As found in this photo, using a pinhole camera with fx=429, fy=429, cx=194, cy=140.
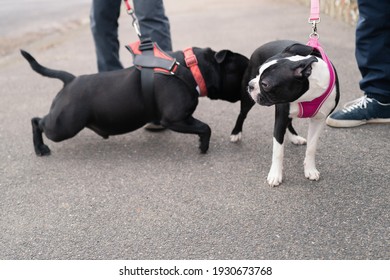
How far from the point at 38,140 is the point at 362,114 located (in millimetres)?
2537

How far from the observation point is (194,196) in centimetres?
267

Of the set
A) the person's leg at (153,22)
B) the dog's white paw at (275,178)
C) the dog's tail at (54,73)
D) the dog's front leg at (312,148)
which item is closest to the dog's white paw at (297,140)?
the dog's front leg at (312,148)

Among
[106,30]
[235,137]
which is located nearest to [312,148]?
[235,137]

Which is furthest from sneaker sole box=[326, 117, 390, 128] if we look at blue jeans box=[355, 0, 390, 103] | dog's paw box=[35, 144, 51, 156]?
dog's paw box=[35, 144, 51, 156]

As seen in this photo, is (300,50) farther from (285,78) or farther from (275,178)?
(275,178)

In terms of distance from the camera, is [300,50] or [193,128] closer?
[300,50]

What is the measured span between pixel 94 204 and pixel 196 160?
83cm

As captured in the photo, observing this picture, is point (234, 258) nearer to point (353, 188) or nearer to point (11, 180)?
point (353, 188)

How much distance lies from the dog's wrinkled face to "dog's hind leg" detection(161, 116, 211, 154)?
85 cm

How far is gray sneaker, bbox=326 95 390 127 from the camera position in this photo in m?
3.33

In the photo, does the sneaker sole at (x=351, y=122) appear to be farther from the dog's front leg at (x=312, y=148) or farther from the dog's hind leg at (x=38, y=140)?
the dog's hind leg at (x=38, y=140)

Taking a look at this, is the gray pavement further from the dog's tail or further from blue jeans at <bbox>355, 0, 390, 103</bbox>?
the dog's tail

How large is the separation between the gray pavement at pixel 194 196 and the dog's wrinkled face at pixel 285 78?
0.64 metres

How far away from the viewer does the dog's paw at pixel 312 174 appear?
8.89ft
